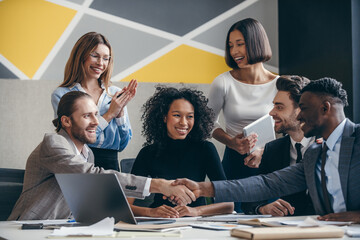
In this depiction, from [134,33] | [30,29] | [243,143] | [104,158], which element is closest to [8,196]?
[104,158]

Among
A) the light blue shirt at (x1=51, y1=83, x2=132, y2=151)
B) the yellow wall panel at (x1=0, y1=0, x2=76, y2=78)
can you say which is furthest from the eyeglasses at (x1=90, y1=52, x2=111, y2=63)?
the yellow wall panel at (x1=0, y1=0, x2=76, y2=78)

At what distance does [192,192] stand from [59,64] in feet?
9.14

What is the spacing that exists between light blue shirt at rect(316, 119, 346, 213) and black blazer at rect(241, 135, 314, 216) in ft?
1.34

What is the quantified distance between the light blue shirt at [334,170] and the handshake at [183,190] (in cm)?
50

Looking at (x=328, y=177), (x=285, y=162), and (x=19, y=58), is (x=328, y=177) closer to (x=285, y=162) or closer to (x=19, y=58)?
(x=285, y=162)

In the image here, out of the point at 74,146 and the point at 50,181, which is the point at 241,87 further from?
the point at 50,181

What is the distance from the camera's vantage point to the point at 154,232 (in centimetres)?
162

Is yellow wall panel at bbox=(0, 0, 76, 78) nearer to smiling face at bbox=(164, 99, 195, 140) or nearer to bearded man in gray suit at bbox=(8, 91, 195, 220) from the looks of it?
smiling face at bbox=(164, 99, 195, 140)

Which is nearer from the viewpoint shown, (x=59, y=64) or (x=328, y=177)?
(x=328, y=177)

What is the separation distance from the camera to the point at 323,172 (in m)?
2.16

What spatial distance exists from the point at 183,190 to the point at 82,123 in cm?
61

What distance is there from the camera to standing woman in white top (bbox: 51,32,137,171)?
3096 mm

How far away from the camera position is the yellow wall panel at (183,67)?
16.5 ft

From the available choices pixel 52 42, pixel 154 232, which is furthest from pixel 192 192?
pixel 52 42
